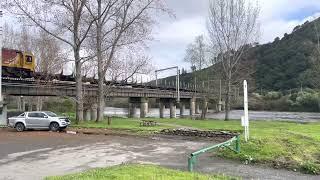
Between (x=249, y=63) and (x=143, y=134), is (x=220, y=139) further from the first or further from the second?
(x=249, y=63)

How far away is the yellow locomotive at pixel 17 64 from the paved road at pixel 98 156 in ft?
74.7

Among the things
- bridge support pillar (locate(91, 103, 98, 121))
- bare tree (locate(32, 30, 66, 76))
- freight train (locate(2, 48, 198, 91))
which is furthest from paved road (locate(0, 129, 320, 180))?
bridge support pillar (locate(91, 103, 98, 121))

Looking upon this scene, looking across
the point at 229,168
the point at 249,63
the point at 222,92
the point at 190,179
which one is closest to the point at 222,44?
the point at 249,63

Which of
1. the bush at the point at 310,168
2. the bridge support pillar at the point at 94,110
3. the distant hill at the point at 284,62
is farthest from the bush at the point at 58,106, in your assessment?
the bush at the point at 310,168

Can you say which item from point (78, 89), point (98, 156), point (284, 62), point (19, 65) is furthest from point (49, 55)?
point (284, 62)

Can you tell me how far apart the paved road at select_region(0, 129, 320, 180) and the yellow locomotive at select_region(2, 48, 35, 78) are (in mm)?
22755

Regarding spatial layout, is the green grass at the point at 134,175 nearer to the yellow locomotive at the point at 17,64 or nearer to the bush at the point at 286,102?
the yellow locomotive at the point at 17,64

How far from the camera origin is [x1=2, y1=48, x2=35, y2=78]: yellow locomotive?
49625 mm

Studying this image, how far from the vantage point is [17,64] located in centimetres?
5066

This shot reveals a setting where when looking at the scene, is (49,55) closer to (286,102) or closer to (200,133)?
(200,133)

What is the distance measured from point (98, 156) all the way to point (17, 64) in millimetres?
33616

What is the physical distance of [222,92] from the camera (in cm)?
7294

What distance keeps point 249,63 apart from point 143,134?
124 feet

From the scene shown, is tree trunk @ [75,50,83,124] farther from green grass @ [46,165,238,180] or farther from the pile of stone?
green grass @ [46,165,238,180]
